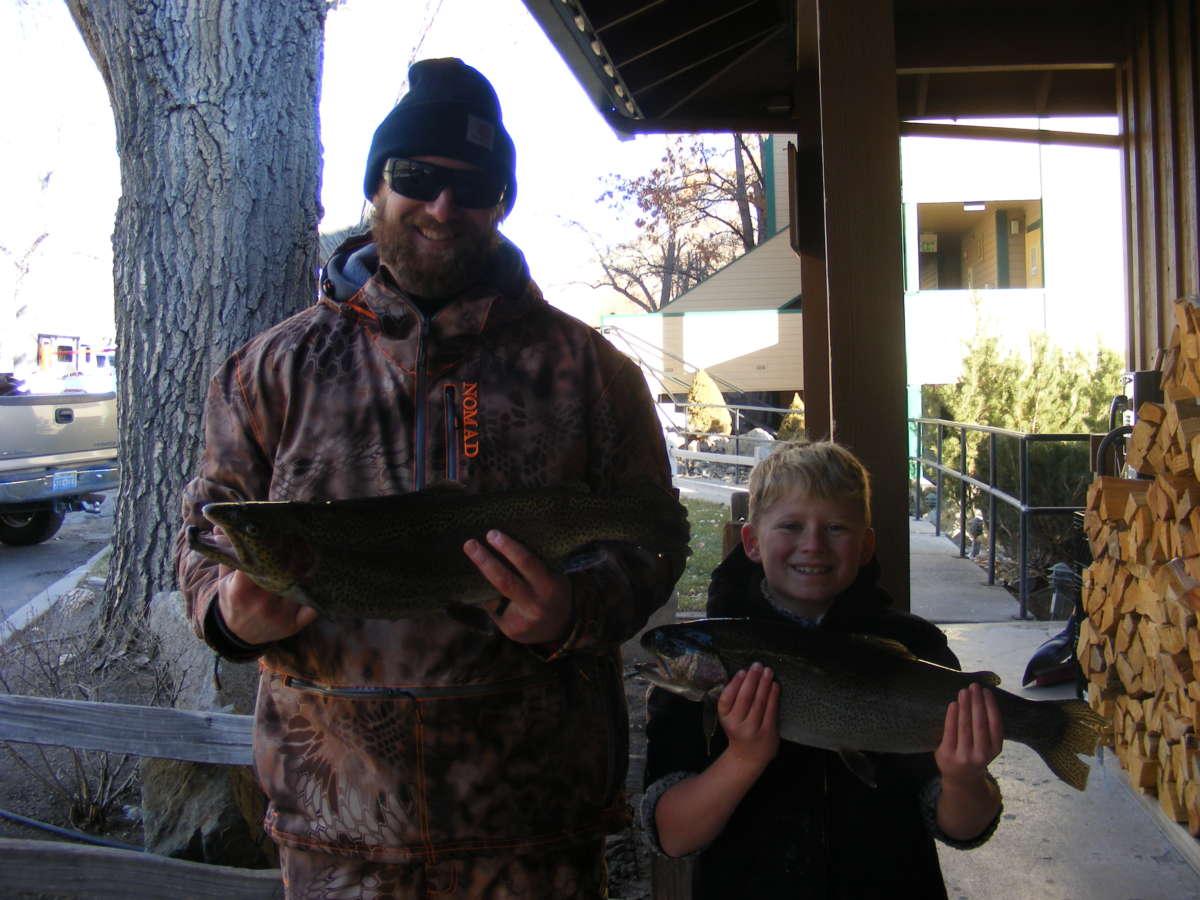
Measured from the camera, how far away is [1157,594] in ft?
12.3

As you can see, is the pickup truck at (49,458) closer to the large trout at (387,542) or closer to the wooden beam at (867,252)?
the wooden beam at (867,252)

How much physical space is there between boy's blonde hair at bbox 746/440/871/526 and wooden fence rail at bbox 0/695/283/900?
6.03 feet

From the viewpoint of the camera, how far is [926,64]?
5902 mm

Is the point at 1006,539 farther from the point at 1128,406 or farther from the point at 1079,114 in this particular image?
the point at 1128,406

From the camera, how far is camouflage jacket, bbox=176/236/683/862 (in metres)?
1.67

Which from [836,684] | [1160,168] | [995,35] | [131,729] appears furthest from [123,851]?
[1160,168]

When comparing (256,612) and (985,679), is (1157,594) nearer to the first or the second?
(985,679)

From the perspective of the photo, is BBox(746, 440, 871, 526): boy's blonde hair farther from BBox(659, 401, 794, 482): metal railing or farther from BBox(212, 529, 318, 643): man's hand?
BBox(659, 401, 794, 482): metal railing

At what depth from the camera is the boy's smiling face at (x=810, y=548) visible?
6.68ft

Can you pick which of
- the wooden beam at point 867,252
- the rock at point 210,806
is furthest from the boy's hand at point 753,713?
the rock at point 210,806

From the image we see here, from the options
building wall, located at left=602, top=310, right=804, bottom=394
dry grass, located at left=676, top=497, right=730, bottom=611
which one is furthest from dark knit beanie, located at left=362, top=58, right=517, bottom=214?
building wall, located at left=602, top=310, right=804, bottom=394

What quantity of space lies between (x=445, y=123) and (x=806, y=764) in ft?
4.31

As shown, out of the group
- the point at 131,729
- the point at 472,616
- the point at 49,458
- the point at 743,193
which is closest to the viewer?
the point at 472,616

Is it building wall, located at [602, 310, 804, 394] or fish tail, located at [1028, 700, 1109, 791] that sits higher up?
building wall, located at [602, 310, 804, 394]
